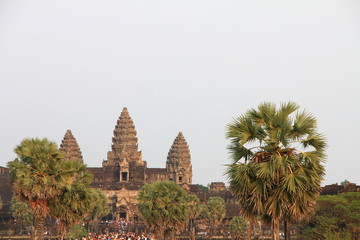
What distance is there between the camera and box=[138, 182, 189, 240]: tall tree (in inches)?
2095

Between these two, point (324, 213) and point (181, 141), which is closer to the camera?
point (324, 213)

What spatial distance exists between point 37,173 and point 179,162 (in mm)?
151494

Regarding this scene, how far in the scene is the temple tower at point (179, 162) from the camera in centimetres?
19200

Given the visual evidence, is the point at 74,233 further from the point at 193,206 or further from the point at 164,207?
the point at 164,207

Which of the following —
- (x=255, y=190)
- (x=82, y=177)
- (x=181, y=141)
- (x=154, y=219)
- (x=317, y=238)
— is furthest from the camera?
(x=181, y=141)

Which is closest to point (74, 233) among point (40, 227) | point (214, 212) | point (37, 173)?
point (214, 212)

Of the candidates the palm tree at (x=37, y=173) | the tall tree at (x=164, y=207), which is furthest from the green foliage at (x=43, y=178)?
the tall tree at (x=164, y=207)

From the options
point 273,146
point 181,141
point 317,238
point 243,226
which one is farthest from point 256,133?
point 181,141

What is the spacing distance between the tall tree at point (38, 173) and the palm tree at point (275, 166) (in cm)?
1913

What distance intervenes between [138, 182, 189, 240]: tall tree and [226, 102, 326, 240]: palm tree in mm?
28147

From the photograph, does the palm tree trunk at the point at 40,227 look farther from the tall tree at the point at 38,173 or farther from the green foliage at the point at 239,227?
the green foliage at the point at 239,227

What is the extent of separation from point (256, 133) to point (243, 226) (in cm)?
7049

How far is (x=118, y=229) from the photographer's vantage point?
12181 cm

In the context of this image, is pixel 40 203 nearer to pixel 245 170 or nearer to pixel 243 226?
pixel 245 170
